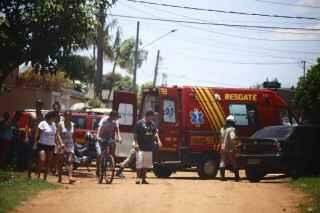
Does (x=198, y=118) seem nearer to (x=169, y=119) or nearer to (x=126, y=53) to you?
(x=169, y=119)

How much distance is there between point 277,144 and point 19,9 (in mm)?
8508

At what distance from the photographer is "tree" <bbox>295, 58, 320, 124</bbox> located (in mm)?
38469

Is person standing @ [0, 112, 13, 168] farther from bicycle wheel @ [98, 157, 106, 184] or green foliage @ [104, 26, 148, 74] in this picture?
green foliage @ [104, 26, 148, 74]

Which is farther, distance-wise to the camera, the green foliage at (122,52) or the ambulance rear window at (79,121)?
the green foliage at (122,52)

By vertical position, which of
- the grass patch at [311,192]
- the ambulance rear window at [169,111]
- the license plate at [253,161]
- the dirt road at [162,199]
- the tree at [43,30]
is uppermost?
the tree at [43,30]

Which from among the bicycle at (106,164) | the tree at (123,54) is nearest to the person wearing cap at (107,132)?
the bicycle at (106,164)

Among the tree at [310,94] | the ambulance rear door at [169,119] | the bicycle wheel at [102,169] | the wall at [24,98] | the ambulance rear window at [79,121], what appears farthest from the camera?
the tree at [310,94]

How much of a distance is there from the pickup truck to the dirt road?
3258 mm

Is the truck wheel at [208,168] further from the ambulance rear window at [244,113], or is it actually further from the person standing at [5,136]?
the person standing at [5,136]

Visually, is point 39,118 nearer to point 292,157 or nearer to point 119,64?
point 292,157

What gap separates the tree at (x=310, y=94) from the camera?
38.5 meters

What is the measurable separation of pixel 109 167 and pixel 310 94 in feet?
89.0

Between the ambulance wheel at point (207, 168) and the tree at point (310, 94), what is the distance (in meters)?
18.9

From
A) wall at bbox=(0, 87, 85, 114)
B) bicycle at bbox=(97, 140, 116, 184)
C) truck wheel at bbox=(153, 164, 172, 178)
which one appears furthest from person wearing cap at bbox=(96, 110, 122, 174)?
wall at bbox=(0, 87, 85, 114)
